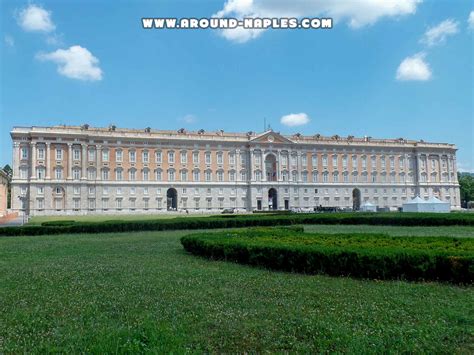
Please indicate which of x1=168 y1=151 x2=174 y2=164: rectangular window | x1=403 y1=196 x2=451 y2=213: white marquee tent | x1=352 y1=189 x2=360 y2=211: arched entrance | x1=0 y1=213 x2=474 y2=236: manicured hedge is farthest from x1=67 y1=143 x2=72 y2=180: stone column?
x1=352 y1=189 x2=360 y2=211: arched entrance

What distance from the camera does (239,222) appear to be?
2891 cm

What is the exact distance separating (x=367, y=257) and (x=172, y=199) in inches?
2600

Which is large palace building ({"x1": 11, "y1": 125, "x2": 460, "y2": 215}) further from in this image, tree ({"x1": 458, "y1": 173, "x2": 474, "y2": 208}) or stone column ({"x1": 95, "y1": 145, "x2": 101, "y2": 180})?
tree ({"x1": 458, "y1": 173, "x2": 474, "y2": 208})

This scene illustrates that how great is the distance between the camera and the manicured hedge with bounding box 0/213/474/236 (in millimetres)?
23859

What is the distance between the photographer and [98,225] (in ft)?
81.4

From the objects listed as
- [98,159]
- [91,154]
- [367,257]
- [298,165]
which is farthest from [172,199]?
[367,257]

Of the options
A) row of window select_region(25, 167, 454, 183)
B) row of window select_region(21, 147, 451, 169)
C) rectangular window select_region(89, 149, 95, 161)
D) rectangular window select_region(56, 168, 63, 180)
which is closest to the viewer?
rectangular window select_region(56, 168, 63, 180)

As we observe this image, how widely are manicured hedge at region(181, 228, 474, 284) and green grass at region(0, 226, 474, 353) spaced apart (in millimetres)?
469

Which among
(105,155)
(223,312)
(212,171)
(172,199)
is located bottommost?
(223,312)

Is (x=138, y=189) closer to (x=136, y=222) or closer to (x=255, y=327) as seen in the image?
(x=136, y=222)

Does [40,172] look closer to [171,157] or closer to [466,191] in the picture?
[171,157]

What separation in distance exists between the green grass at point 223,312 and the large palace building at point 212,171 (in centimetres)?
5736

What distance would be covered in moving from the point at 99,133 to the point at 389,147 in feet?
178

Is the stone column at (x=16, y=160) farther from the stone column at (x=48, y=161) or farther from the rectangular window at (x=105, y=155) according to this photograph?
the rectangular window at (x=105, y=155)
